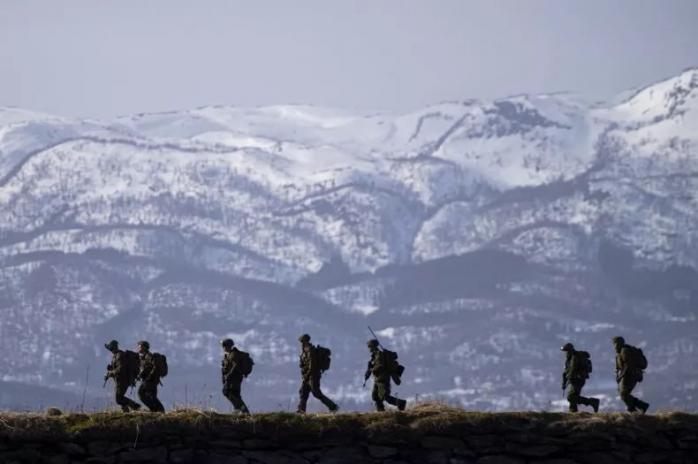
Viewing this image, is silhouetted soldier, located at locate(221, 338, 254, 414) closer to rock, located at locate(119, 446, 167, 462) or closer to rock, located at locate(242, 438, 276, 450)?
rock, located at locate(242, 438, 276, 450)

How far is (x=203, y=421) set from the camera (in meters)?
38.5

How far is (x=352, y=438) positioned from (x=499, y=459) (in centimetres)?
292

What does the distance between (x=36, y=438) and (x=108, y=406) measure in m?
3.61

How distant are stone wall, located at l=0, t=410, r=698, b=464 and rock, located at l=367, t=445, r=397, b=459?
2 centimetres

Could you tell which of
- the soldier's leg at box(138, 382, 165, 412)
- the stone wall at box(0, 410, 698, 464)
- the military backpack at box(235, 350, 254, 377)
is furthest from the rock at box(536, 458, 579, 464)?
the soldier's leg at box(138, 382, 165, 412)

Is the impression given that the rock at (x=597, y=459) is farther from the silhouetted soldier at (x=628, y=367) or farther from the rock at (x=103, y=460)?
the rock at (x=103, y=460)

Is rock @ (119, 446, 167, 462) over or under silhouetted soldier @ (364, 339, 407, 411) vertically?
under

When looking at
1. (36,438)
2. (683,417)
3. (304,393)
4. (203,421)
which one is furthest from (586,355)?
(36,438)

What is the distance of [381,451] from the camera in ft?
128

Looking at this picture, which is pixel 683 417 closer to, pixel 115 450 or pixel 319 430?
pixel 319 430

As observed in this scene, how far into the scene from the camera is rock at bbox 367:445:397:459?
128 feet

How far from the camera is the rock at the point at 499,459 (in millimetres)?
39125

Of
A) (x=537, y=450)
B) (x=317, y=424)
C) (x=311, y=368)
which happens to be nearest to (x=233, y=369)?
(x=311, y=368)

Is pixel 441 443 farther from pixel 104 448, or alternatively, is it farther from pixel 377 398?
pixel 104 448
